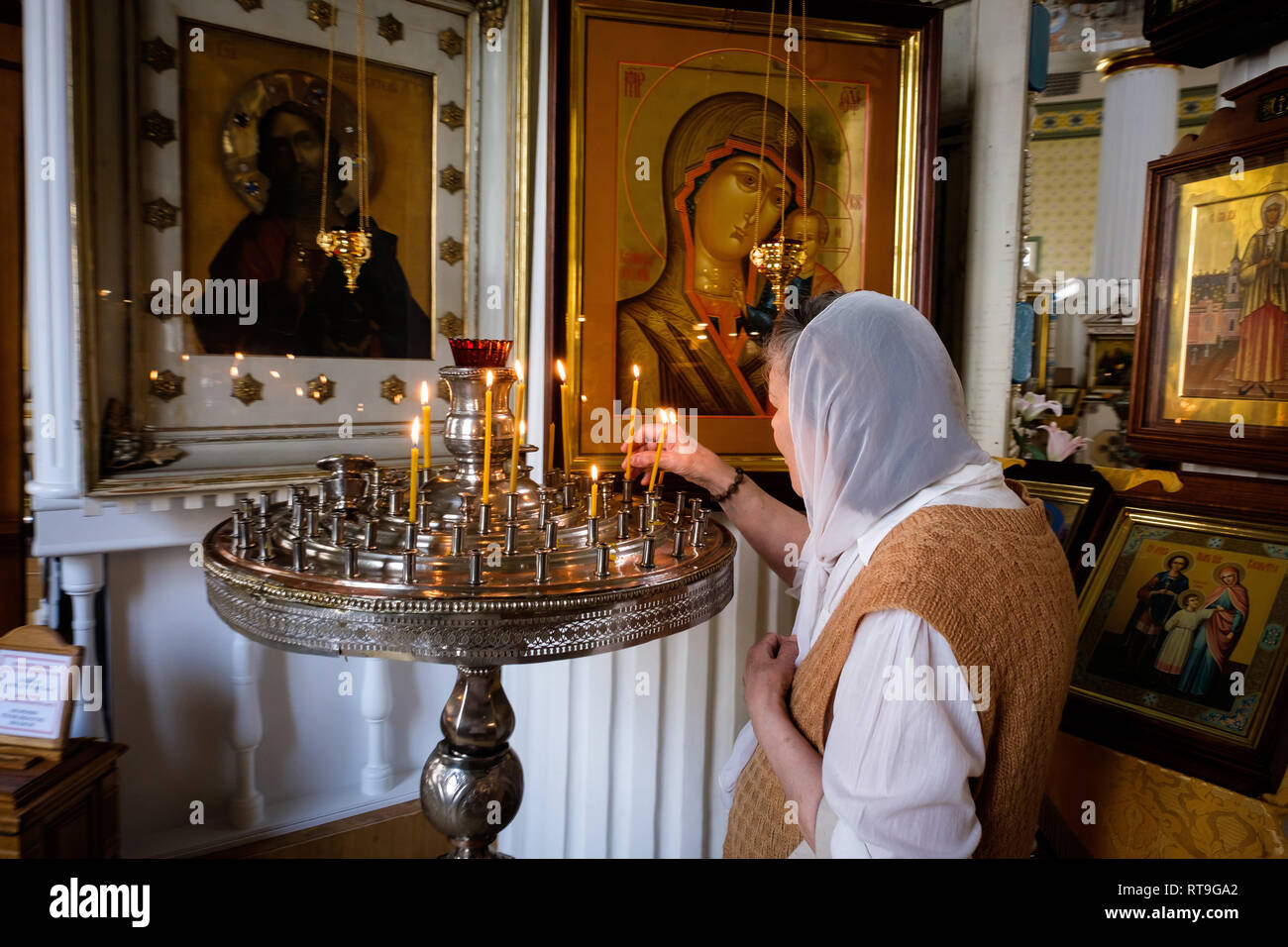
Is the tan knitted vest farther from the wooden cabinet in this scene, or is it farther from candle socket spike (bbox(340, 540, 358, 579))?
the wooden cabinet

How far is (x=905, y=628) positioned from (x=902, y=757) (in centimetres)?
17

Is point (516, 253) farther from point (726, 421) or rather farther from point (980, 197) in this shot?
point (980, 197)

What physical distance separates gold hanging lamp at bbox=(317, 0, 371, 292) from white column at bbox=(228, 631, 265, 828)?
3.35 ft

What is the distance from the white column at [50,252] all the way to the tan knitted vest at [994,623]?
1.66m

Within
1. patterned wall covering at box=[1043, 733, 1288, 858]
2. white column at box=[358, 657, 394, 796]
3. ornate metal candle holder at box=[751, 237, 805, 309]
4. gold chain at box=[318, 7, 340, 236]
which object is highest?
gold chain at box=[318, 7, 340, 236]

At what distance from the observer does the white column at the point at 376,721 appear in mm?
2461

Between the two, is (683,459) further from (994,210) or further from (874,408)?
(994,210)

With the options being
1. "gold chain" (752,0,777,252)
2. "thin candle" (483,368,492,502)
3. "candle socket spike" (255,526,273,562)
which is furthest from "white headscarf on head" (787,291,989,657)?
"gold chain" (752,0,777,252)

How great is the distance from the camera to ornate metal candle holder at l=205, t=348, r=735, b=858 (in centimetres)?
109

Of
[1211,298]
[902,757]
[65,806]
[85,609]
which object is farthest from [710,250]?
[65,806]

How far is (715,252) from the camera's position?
7.30 ft

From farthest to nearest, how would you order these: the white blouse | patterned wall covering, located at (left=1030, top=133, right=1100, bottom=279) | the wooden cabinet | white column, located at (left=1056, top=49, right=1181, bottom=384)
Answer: patterned wall covering, located at (left=1030, top=133, right=1100, bottom=279) → white column, located at (left=1056, top=49, right=1181, bottom=384) → the wooden cabinet → the white blouse
